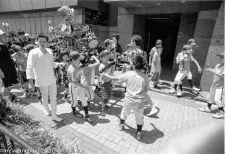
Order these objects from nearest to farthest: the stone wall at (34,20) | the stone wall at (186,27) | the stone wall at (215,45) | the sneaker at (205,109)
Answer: the sneaker at (205,109) < the stone wall at (215,45) < the stone wall at (186,27) < the stone wall at (34,20)

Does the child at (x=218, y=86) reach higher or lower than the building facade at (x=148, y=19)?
lower

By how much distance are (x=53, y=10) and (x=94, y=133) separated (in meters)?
9.78

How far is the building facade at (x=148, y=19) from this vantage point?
5.62 m

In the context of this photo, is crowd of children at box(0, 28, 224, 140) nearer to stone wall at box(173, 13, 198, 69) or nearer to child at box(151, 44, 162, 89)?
child at box(151, 44, 162, 89)

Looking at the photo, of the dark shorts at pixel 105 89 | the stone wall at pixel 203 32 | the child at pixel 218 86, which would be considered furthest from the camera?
the stone wall at pixel 203 32

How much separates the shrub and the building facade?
17.7ft

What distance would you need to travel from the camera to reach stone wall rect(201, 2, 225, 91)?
4980 millimetres

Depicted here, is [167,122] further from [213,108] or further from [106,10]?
[106,10]

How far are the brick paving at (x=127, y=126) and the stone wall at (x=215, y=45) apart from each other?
4.13 ft

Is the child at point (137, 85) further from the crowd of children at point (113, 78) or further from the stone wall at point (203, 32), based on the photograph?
the stone wall at point (203, 32)

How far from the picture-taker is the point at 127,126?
3510mm

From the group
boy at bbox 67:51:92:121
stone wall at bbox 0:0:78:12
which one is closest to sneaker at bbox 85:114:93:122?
boy at bbox 67:51:92:121

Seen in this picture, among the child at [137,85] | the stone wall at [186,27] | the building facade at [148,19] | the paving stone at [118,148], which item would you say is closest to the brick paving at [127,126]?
the paving stone at [118,148]

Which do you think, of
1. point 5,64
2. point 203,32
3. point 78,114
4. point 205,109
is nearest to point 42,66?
point 78,114
